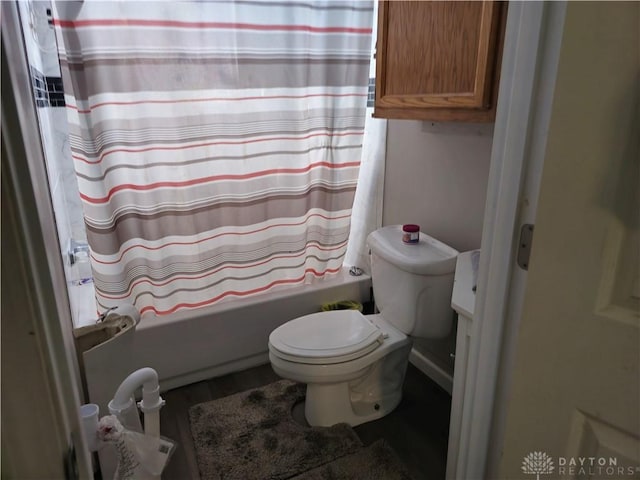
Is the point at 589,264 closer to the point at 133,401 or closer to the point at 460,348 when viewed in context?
the point at 460,348

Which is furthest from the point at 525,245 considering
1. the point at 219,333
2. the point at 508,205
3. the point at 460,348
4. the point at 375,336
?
the point at 219,333

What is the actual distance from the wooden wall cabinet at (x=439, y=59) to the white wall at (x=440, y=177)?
11.9 inches

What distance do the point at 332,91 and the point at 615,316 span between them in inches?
67.5

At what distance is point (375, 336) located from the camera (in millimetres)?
1744

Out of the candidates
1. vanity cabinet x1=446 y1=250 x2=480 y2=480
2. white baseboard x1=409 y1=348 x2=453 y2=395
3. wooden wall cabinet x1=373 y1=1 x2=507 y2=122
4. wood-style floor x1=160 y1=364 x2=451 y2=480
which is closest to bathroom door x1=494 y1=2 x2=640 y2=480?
vanity cabinet x1=446 y1=250 x2=480 y2=480

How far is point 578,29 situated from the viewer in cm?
56

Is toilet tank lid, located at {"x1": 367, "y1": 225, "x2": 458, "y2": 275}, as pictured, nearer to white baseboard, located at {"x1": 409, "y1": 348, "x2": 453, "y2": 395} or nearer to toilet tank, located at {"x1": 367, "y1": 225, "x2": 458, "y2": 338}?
toilet tank, located at {"x1": 367, "y1": 225, "x2": 458, "y2": 338}

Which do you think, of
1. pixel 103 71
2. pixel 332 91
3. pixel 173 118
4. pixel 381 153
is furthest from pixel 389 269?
pixel 103 71

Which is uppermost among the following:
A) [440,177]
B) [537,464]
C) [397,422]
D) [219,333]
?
[440,177]

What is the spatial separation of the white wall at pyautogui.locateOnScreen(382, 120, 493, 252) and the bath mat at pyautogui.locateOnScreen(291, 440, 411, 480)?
88cm

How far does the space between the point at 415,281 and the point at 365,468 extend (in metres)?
0.71

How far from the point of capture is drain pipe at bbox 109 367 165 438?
1.27 m

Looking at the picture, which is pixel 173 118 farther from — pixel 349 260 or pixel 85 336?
pixel 349 260

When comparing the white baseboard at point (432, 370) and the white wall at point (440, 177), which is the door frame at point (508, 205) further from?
the white baseboard at point (432, 370)
